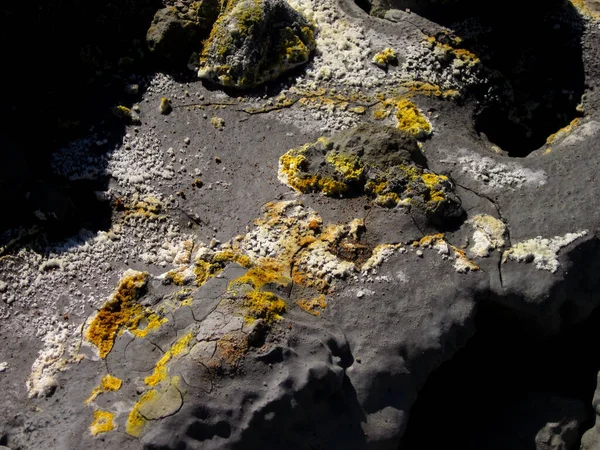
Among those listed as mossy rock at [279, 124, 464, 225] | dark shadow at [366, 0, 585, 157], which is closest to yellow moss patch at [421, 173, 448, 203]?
mossy rock at [279, 124, 464, 225]

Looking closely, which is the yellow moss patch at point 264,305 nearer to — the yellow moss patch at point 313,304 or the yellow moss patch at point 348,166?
the yellow moss patch at point 313,304

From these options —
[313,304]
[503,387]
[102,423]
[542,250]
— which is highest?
[542,250]

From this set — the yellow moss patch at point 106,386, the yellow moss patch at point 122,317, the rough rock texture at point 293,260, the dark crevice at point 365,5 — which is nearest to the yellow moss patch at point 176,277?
the rough rock texture at point 293,260

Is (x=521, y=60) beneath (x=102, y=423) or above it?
above

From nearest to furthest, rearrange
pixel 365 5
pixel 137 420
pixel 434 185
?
pixel 137 420, pixel 434 185, pixel 365 5

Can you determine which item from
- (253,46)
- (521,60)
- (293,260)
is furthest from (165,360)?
(521,60)

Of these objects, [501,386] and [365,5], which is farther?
[365,5]

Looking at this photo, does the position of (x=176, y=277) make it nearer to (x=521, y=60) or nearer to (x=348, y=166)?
(x=348, y=166)
